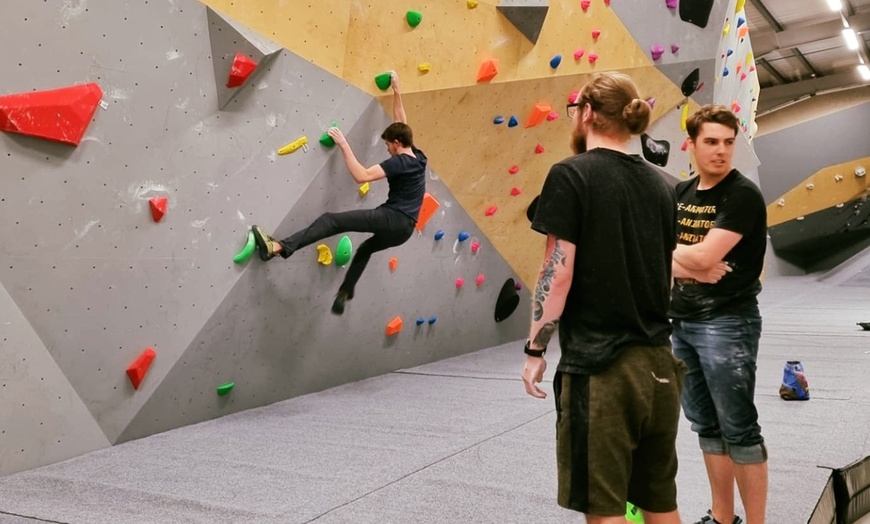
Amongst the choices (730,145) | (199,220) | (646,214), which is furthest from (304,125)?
(646,214)

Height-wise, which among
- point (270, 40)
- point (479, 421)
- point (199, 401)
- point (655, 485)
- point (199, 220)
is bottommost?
point (479, 421)

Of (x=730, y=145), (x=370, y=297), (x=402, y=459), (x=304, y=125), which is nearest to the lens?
(x=730, y=145)

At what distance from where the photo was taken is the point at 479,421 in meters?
3.84

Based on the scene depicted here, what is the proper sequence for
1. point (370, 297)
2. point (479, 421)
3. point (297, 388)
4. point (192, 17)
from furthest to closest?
point (370, 297) → point (297, 388) → point (479, 421) → point (192, 17)

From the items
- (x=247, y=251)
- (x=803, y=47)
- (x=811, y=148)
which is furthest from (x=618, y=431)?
(x=803, y=47)

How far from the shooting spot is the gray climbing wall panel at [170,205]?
3082 mm

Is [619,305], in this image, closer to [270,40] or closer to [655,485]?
[655,485]

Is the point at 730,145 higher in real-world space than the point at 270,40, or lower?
lower

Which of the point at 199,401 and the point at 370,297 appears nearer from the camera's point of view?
the point at 199,401

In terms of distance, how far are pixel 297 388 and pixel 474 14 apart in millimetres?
2539

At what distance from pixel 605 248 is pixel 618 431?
350 millimetres

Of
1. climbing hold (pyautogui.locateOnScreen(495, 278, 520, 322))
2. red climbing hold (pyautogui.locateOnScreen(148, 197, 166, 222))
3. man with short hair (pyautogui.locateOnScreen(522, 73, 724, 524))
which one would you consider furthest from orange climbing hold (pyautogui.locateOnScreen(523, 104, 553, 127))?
man with short hair (pyautogui.locateOnScreen(522, 73, 724, 524))

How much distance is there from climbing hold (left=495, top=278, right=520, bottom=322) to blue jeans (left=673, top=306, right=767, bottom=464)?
4.27 meters

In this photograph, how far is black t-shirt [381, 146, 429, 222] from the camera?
449 centimetres
